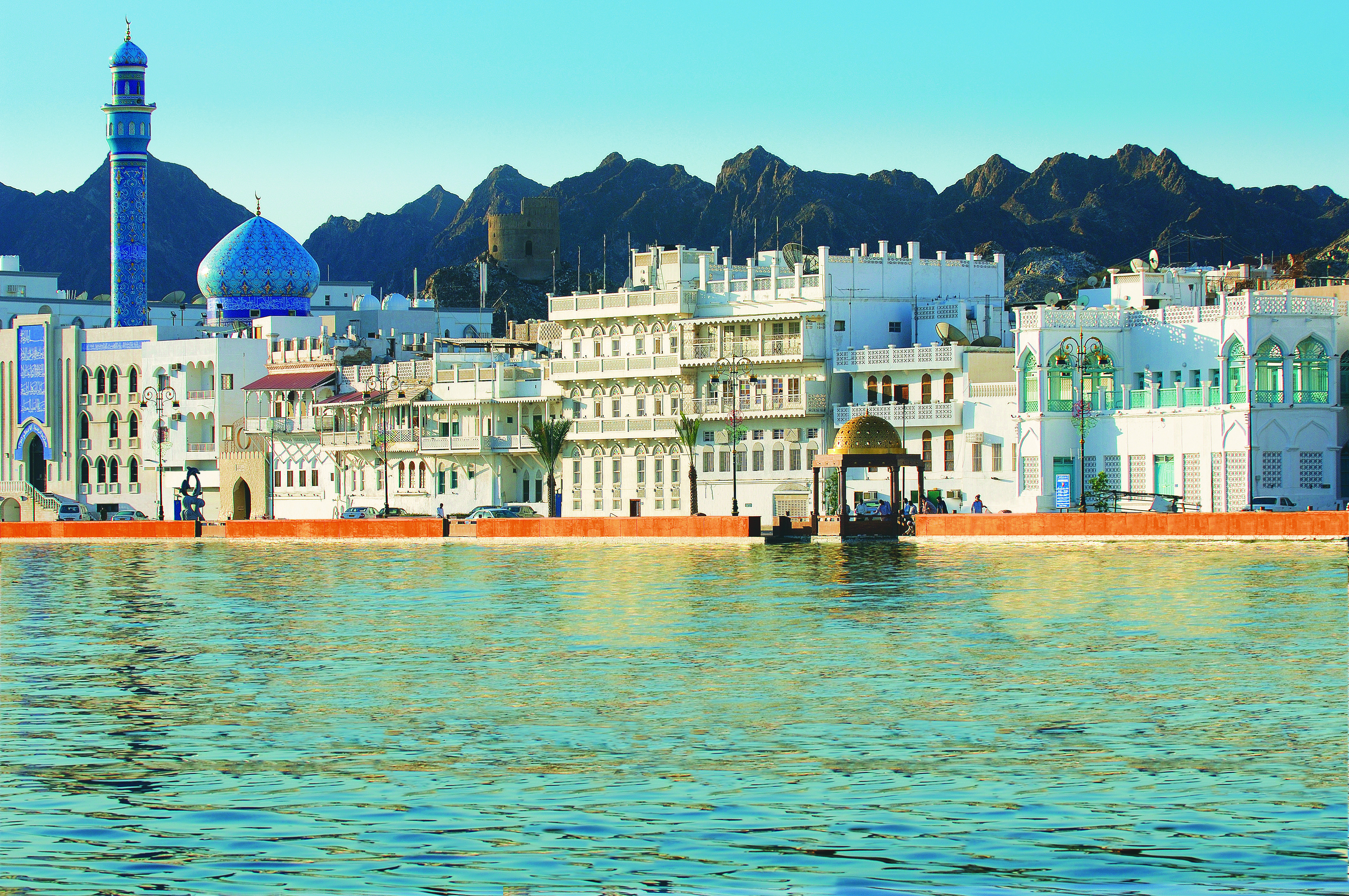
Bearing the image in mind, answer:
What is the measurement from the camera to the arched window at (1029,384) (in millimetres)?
85812

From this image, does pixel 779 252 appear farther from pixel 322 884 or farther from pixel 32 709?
pixel 322 884

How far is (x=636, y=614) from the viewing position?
49.7 metres

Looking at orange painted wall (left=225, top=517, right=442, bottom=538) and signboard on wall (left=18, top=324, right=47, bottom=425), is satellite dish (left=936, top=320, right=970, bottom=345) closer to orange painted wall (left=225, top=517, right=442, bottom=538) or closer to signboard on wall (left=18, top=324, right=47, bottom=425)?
orange painted wall (left=225, top=517, right=442, bottom=538)

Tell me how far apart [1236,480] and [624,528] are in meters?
23.4

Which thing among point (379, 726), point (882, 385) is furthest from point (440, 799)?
point (882, 385)

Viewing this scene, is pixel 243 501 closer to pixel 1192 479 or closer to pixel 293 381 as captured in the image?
pixel 293 381

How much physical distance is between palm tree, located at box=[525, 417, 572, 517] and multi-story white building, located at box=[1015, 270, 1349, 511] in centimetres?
2663

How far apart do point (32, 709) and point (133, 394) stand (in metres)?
95.2

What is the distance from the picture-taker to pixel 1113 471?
83.2m

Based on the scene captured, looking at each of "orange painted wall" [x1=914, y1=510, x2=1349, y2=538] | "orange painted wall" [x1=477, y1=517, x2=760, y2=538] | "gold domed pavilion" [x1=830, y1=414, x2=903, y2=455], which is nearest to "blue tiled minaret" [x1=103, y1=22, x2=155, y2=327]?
"orange painted wall" [x1=477, y1=517, x2=760, y2=538]

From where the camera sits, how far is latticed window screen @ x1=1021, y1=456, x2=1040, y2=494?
280ft

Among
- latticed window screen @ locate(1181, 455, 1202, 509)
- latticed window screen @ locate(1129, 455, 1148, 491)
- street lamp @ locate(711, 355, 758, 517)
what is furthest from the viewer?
street lamp @ locate(711, 355, 758, 517)

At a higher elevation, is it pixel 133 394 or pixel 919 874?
pixel 133 394

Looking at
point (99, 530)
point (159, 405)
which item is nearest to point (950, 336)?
point (99, 530)
